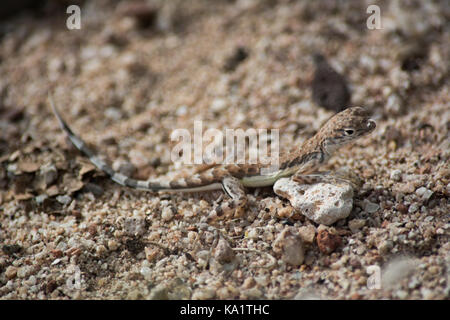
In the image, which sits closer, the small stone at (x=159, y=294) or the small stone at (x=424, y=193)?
the small stone at (x=159, y=294)

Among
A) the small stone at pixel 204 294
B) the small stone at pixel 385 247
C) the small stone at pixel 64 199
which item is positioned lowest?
the small stone at pixel 204 294

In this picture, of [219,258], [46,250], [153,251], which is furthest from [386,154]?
[46,250]

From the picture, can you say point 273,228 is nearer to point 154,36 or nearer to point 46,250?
point 46,250

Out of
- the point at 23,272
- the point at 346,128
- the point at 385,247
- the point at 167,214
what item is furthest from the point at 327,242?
the point at 23,272

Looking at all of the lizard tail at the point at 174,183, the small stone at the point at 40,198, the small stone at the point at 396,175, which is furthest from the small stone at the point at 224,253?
the small stone at the point at 40,198

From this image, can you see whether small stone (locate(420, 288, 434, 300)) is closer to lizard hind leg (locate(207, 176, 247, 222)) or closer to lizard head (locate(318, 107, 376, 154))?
lizard head (locate(318, 107, 376, 154))

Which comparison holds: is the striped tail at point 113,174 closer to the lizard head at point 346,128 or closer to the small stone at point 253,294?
the small stone at point 253,294
